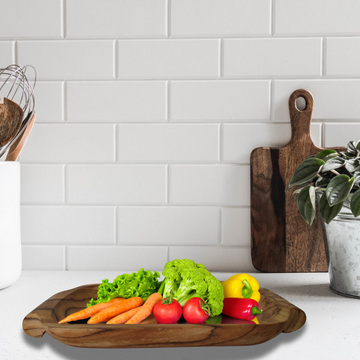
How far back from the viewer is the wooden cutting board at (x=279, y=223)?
1.01m

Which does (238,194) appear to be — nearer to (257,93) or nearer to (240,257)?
(240,257)

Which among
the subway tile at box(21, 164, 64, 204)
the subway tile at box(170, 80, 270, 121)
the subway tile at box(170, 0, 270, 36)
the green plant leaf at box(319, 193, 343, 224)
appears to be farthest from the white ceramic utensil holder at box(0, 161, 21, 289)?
the green plant leaf at box(319, 193, 343, 224)

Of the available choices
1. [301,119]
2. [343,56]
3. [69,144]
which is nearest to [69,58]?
[69,144]

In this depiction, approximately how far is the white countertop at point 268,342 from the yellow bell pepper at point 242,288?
4.5 inches

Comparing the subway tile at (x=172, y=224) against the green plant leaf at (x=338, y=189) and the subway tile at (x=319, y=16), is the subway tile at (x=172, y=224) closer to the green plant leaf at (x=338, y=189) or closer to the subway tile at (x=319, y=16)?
the green plant leaf at (x=338, y=189)

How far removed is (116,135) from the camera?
3.38 ft

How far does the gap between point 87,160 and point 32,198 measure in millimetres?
203

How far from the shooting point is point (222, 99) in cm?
102

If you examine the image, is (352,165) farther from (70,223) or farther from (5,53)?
(5,53)

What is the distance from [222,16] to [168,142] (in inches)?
15.6

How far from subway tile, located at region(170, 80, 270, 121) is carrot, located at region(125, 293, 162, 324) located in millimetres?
513

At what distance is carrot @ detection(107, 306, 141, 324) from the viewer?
2.23 ft

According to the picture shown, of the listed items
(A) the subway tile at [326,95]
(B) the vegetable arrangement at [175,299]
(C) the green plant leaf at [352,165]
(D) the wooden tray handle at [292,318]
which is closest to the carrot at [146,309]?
(B) the vegetable arrangement at [175,299]

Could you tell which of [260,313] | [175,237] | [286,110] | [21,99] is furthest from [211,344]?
[21,99]
